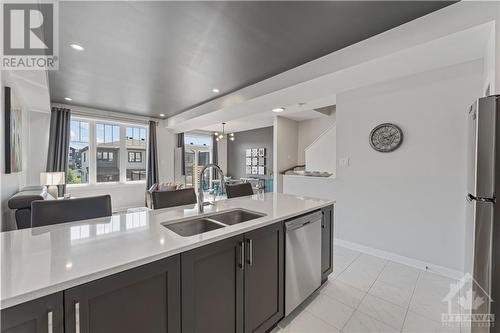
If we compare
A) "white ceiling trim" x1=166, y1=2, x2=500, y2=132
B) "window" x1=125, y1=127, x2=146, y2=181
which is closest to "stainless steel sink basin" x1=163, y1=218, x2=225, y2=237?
"white ceiling trim" x1=166, y1=2, x2=500, y2=132

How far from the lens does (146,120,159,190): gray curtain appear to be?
247 inches

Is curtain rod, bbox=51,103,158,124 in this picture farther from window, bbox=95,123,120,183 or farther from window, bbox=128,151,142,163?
window, bbox=128,151,142,163

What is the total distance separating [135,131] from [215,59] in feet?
15.5

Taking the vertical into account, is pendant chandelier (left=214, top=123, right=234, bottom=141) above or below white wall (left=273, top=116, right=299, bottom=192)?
above

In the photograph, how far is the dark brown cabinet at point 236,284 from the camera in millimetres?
1098

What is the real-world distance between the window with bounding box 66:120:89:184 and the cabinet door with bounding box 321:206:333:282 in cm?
595

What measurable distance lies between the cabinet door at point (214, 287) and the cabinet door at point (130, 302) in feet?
0.19

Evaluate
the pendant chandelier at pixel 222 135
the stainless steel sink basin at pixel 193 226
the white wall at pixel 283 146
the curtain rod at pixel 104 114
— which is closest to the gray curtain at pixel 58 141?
the curtain rod at pixel 104 114

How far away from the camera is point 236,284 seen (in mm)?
1295

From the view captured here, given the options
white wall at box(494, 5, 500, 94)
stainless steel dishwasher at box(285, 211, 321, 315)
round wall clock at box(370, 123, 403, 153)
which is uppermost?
white wall at box(494, 5, 500, 94)

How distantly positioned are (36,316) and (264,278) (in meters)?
1.15

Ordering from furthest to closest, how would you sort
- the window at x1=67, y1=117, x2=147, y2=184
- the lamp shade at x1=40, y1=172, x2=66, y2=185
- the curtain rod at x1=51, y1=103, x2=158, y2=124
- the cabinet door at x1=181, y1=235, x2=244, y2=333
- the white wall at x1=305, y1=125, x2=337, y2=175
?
the window at x1=67, y1=117, x2=147, y2=184
the curtain rod at x1=51, y1=103, x2=158, y2=124
the white wall at x1=305, y1=125, x2=337, y2=175
the lamp shade at x1=40, y1=172, x2=66, y2=185
the cabinet door at x1=181, y1=235, x2=244, y2=333

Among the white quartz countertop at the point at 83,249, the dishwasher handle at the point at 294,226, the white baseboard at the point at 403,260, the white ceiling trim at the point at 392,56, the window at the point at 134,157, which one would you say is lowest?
the white baseboard at the point at 403,260

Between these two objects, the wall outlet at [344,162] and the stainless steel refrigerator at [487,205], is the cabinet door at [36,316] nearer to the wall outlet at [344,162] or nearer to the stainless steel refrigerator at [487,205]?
the stainless steel refrigerator at [487,205]
